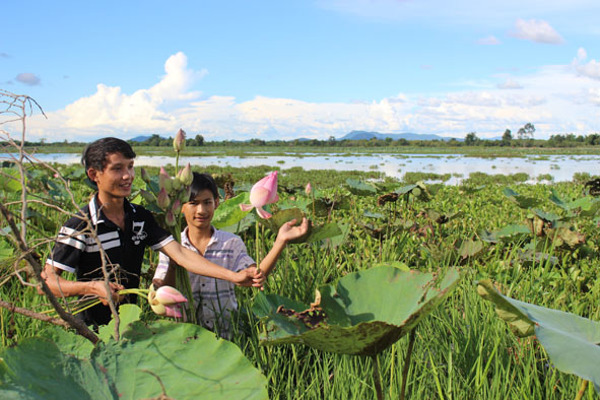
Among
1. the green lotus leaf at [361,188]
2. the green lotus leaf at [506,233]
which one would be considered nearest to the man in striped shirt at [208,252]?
the green lotus leaf at [361,188]

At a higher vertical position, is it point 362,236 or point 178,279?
point 178,279

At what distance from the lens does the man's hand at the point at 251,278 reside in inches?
49.3

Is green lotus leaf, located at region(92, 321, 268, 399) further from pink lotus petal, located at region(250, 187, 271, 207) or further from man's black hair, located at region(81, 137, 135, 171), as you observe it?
man's black hair, located at region(81, 137, 135, 171)

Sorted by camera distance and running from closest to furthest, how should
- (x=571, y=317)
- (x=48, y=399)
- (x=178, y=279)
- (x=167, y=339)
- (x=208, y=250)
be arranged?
1. (x=48, y=399)
2. (x=167, y=339)
3. (x=571, y=317)
4. (x=178, y=279)
5. (x=208, y=250)

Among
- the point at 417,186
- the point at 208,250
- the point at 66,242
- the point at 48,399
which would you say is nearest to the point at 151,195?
the point at 48,399

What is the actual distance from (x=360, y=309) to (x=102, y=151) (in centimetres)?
98

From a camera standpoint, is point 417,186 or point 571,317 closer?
point 571,317

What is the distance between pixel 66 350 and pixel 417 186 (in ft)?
8.03

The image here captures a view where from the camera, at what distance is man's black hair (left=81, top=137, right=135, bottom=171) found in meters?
1.53

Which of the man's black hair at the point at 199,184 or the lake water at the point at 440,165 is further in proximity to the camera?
the lake water at the point at 440,165

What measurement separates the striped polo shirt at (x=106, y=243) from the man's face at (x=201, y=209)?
0.13 meters

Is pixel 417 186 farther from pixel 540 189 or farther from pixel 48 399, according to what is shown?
pixel 540 189

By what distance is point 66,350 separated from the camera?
93cm

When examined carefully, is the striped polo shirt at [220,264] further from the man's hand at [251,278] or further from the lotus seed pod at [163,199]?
the lotus seed pod at [163,199]
